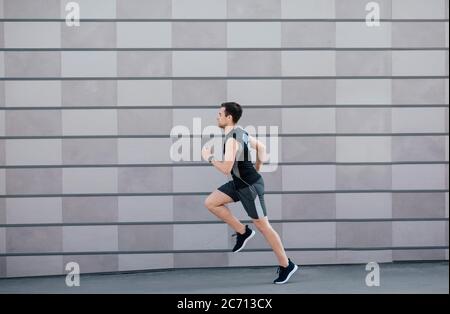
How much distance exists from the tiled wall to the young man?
1014 mm

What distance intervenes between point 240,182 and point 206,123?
1.35 meters

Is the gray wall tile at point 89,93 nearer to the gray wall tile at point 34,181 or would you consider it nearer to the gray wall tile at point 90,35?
the gray wall tile at point 90,35

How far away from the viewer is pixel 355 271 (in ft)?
28.0

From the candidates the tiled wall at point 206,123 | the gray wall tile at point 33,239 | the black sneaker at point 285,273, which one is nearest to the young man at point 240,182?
the black sneaker at point 285,273

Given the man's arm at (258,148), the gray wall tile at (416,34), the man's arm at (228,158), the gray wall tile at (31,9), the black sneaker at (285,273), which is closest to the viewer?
the man's arm at (228,158)

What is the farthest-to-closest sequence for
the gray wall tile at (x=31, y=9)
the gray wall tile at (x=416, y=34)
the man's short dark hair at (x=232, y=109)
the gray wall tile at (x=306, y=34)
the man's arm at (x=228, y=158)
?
the gray wall tile at (x=416, y=34) → the gray wall tile at (x=306, y=34) → the gray wall tile at (x=31, y=9) → the man's short dark hair at (x=232, y=109) → the man's arm at (x=228, y=158)

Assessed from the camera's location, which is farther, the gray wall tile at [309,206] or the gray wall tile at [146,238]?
the gray wall tile at [309,206]

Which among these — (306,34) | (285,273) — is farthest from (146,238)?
(306,34)

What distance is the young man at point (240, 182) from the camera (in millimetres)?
7407

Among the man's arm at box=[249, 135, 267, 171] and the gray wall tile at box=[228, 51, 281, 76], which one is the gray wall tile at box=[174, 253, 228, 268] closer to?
the man's arm at box=[249, 135, 267, 171]

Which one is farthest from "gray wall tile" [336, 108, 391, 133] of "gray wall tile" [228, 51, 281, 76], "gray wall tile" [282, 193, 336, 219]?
"gray wall tile" [228, 51, 281, 76]

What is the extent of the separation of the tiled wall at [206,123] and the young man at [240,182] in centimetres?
101

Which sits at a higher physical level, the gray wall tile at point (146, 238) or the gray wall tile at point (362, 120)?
the gray wall tile at point (362, 120)
